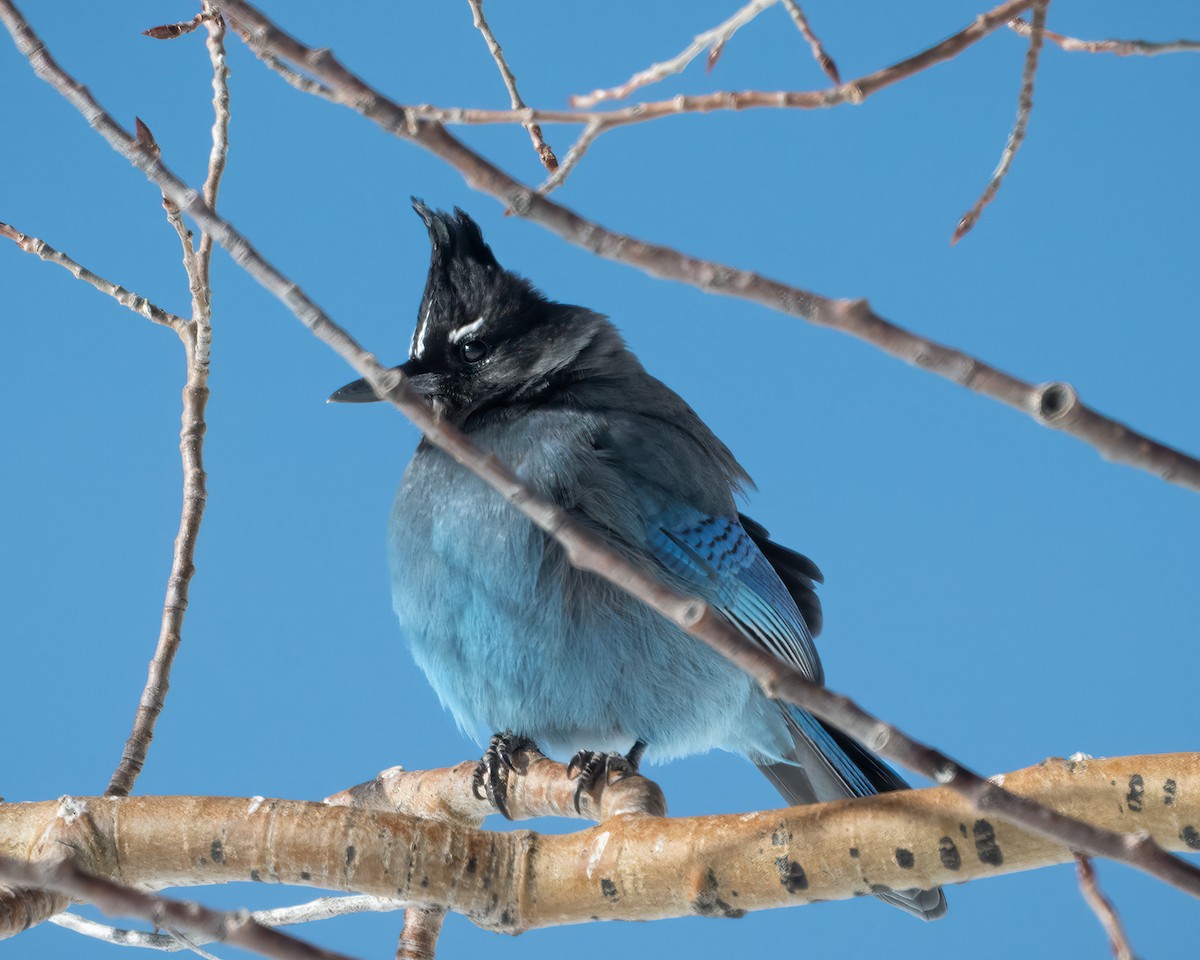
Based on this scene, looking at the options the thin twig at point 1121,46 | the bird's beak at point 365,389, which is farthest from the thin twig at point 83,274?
the thin twig at point 1121,46

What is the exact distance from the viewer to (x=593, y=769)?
2.85 meters

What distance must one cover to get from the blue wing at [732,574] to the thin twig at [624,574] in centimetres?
182

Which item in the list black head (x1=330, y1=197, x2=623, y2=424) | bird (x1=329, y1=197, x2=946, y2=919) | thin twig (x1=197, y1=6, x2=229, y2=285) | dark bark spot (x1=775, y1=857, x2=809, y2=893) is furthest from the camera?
black head (x1=330, y1=197, x2=623, y2=424)

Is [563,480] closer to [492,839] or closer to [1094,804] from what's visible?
[492,839]

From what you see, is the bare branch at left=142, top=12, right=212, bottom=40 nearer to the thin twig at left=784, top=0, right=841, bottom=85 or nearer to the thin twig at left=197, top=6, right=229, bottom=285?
the thin twig at left=197, top=6, right=229, bottom=285

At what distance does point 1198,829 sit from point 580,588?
4.89 ft

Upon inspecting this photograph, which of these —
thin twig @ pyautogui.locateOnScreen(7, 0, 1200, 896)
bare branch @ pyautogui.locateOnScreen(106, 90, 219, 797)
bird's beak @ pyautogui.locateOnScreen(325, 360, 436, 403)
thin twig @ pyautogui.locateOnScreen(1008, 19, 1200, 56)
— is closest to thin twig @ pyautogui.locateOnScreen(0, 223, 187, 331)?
bare branch @ pyautogui.locateOnScreen(106, 90, 219, 797)

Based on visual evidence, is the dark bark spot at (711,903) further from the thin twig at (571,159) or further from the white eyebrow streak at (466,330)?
the white eyebrow streak at (466,330)

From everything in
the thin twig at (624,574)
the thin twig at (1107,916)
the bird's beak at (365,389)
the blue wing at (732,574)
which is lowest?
the thin twig at (1107,916)

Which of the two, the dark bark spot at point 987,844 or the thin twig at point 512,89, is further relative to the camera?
the thin twig at point 512,89

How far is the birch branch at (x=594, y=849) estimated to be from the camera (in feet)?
6.28

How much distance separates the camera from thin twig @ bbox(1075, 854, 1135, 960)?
1212 mm

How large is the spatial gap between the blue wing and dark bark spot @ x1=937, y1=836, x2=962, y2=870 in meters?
1.28

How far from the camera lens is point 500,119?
1.57m
